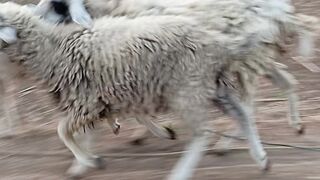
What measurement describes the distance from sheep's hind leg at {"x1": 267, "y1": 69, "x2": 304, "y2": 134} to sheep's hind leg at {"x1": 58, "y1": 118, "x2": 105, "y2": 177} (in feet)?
5.44

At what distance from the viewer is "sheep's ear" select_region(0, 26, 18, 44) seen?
5266 mm

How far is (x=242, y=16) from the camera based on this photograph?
17.2 feet

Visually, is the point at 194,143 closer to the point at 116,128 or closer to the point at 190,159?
the point at 190,159

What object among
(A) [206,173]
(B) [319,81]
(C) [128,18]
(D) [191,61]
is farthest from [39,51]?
(B) [319,81]

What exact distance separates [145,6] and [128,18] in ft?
0.84

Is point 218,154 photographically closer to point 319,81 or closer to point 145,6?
point 145,6

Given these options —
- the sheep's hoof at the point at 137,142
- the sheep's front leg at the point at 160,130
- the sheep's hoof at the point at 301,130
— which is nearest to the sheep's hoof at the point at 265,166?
the sheep's hoof at the point at 301,130

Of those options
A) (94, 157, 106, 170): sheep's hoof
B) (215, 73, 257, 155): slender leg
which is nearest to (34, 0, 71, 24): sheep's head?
(94, 157, 106, 170): sheep's hoof

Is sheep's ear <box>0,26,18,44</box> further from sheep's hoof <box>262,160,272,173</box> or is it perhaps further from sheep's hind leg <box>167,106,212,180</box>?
sheep's hoof <box>262,160,272,173</box>

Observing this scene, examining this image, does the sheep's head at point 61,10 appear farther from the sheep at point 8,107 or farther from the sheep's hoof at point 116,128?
the sheep's hoof at point 116,128

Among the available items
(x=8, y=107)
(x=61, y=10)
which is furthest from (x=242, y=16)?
(x=8, y=107)

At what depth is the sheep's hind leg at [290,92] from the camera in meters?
6.27

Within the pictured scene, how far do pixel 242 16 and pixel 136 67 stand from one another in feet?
2.70

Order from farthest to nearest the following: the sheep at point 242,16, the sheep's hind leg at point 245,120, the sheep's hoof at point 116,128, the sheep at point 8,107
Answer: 1. the sheep at point 8,107
2. the sheep's hoof at point 116,128
3. the sheep's hind leg at point 245,120
4. the sheep at point 242,16
